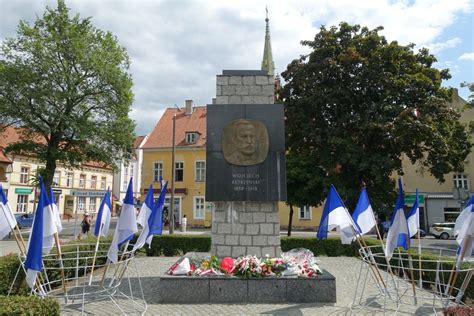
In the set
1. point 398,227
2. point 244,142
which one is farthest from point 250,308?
point 244,142

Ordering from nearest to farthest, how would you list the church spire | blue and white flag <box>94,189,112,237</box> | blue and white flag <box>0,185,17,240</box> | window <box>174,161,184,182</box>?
1. blue and white flag <box>0,185,17,240</box>
2. blue and white flag <box>94,189,112,237</box>
3. window <box>174,161,184,182</box>
4. the church spire

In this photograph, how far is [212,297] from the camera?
7.44 metres

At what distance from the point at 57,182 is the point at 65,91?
24.5 metres

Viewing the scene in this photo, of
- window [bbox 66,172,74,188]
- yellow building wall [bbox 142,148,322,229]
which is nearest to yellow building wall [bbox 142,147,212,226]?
yellow building wall [bbox 142,148,322,229]

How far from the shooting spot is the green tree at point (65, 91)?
22.5 metres

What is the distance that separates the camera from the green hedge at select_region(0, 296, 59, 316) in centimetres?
443

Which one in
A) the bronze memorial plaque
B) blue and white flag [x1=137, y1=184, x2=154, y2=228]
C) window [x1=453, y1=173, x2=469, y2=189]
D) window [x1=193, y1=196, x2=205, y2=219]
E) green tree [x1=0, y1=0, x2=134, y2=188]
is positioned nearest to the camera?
blue and white flag [x1=137, y1=184, x2=154, y2=228]

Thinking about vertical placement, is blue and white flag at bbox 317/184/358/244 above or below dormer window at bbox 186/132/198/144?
below

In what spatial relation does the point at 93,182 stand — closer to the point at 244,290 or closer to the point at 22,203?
the point at 22,203

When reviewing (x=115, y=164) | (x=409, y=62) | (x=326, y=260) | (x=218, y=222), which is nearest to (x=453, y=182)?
(x=409, y=62)

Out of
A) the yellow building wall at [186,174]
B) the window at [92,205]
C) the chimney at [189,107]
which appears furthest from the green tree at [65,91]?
the window at [92,205]

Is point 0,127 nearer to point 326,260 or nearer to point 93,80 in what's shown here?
point 93,80

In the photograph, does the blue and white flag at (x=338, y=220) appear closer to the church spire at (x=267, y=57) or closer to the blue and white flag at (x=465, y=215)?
the blue and white flag at (x=465, y=215)

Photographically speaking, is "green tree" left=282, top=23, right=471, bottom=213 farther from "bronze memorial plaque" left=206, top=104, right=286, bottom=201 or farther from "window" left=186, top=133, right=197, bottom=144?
"window" left=186, top=133, right=197, bottom=144
